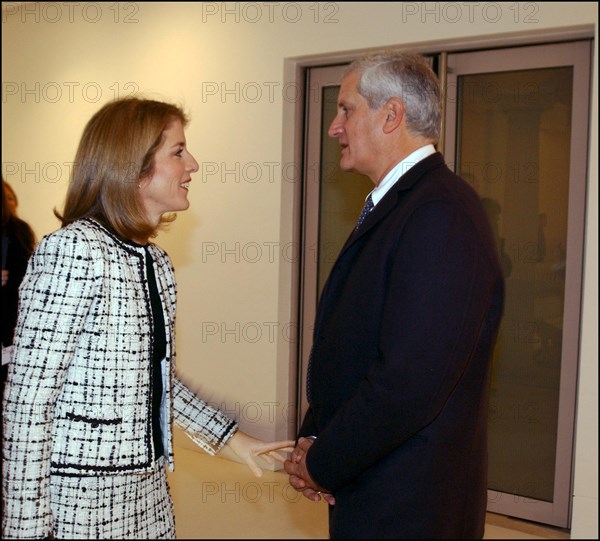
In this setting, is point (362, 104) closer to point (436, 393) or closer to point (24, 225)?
point (436, 393)

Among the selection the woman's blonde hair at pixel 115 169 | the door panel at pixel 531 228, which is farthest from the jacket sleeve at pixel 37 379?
the door panel at pixel 531 228

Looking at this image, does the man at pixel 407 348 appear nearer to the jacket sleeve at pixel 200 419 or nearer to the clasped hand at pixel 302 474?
the clasped hand at pixel 302 474

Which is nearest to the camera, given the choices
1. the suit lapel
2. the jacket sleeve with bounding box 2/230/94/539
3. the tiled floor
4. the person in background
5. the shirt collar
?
the jacket sleeve with bounding box 2/230/94/539

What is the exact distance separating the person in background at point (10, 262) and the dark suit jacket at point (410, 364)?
5.61ft

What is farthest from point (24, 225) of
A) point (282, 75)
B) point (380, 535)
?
point (380, 535)

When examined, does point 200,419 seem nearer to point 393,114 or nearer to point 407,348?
point 407,348

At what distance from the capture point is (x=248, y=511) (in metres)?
3.19

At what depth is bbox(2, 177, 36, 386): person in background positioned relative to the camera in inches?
109

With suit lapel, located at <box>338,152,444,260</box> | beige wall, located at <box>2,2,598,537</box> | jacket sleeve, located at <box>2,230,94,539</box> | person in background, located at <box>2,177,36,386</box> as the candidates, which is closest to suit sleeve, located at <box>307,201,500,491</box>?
suit lapel, located at <box>338,152,444,260</box>

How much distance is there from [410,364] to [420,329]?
0.22ft

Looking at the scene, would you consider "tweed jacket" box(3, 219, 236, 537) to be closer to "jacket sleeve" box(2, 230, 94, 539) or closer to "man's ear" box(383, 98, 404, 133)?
"jacket sleeve" box(2, 230, 94, 539)

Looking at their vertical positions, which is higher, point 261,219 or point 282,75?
point 282,75

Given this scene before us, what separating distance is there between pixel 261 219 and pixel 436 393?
2600 millimetres

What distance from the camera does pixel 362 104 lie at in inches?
64.4
